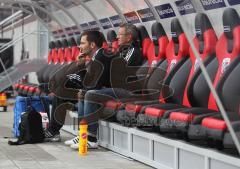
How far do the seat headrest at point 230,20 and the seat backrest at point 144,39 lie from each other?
2.63m

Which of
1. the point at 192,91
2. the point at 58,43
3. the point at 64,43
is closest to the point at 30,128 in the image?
the point at 192,91

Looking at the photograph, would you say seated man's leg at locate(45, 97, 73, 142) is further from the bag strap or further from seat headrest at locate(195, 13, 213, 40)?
seat headrest at locate(195, 13, 213, 40)

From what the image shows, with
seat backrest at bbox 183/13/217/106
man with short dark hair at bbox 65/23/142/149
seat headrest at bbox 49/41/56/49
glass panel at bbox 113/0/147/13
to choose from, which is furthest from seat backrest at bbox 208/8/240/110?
seat headrest at bbox 49/41/56/49

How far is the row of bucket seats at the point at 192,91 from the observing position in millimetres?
5723

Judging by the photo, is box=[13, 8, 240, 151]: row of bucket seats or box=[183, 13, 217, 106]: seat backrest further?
box=[183, 13, 217, 106]: seat backrest

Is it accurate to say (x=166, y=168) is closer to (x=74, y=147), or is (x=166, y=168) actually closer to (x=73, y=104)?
(x=74, y=147)

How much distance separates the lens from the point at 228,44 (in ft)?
21.8

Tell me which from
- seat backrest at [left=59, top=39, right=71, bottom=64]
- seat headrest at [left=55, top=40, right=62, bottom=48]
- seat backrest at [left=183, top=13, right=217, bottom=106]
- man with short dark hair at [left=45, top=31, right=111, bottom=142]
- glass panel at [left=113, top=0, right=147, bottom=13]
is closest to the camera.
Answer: seat backrest at [left=183, top=13, right=217, bottom=106]

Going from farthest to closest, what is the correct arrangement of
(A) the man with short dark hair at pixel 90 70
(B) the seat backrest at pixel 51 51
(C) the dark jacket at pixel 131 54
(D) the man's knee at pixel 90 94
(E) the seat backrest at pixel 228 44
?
(B) the seat backrest at pixel 51 51
(C) the dark jacket at pixel 131 54
(A) the man with short dark hair at pixel 90 70
(D) the man's knee at pixel 90 94
(E) the seat backrest at pixel 228 44

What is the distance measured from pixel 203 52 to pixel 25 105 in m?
3.11

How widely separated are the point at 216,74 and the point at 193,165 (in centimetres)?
121

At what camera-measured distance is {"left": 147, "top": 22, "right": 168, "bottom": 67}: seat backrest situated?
8.63 m

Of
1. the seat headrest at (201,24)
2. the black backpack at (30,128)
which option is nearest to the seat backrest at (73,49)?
the black backpack at (30,128)

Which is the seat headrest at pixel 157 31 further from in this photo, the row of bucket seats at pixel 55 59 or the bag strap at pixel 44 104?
the row of bucket seats at pixel 55 59
